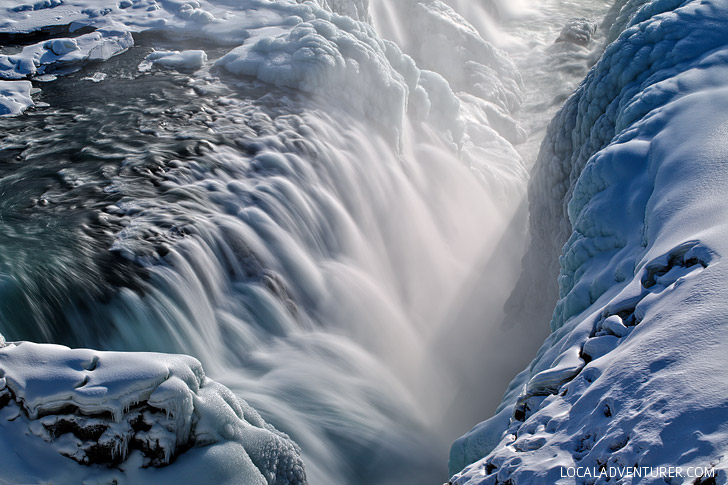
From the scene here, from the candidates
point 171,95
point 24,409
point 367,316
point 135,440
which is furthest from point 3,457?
point 171,95

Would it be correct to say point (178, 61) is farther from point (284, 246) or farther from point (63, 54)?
point (284, 246)

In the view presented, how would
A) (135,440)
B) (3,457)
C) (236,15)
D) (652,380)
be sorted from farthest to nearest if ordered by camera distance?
(236,15)
(135,440)
(3,457)
(652,380)

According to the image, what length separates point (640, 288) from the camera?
288 cm

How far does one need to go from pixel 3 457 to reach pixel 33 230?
3.00 m

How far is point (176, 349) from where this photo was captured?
425 cm

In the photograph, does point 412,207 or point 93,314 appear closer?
point 93,314

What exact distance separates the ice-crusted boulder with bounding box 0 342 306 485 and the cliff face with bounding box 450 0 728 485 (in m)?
1.19

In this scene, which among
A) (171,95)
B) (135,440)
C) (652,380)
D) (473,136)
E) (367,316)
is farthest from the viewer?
(473,136)

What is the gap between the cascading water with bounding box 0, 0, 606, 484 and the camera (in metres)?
4.40

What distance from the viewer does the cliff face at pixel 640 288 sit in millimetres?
2049

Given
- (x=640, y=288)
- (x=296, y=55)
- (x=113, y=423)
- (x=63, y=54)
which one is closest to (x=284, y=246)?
(x=113, y=423)

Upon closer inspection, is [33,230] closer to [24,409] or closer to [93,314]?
[93,314]

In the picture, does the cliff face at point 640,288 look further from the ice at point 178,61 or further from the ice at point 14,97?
the ice at point 14,97

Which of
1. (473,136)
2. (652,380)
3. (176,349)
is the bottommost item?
(473,136)
